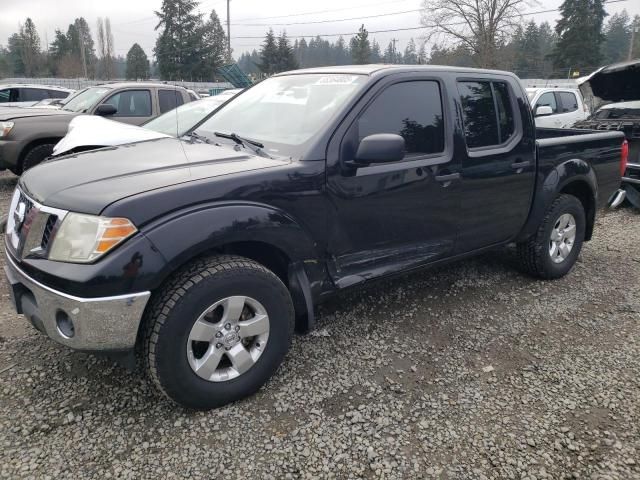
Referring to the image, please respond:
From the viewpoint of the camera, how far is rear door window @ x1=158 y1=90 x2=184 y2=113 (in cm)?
911

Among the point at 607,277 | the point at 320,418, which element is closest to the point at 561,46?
the point at 607,277

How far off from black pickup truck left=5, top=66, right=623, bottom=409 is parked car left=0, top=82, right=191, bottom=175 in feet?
16.3

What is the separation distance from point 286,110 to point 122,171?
3.89 ft

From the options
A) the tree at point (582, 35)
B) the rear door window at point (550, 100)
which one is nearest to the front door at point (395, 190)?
the rear door window at point (550, 100)

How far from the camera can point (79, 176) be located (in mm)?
2566

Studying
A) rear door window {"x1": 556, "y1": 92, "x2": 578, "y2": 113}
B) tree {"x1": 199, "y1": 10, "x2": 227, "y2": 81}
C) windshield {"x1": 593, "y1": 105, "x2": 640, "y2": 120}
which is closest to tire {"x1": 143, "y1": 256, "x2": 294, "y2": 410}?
windshield {"x1": 593, "y1": 105, "x2": 640, "y2": 120}

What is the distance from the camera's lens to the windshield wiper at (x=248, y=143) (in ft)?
9.77

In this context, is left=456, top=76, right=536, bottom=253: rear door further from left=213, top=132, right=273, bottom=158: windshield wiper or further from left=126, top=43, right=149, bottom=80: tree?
left=126, top=43, right=149, bottom=80: tree

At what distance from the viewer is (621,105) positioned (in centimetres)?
862

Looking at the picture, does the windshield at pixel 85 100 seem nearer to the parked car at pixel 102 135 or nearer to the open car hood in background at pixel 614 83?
the parked car at pixel 102 135

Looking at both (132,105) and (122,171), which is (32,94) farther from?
(122,171)

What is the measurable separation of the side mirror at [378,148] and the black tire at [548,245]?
218 centimetres

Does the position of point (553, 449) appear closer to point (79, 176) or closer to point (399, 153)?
point (399, 153)

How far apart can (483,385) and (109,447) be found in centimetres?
206
